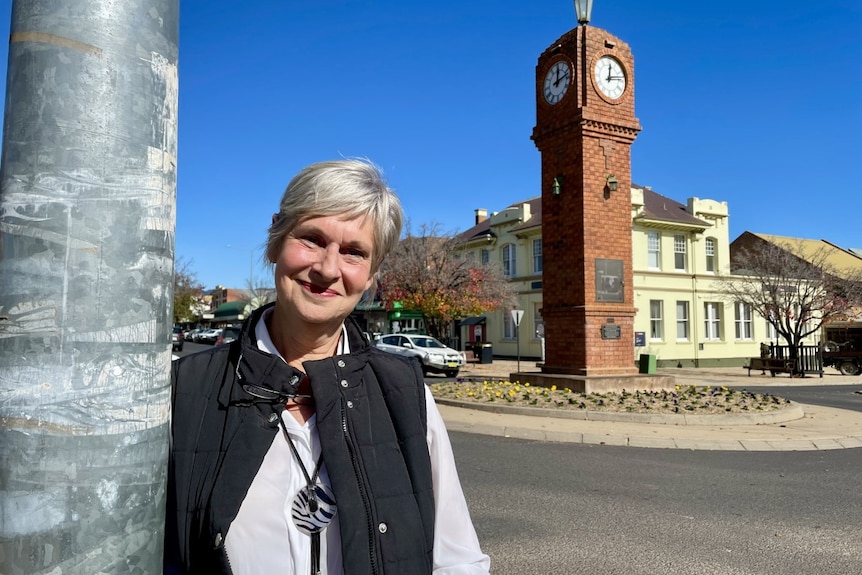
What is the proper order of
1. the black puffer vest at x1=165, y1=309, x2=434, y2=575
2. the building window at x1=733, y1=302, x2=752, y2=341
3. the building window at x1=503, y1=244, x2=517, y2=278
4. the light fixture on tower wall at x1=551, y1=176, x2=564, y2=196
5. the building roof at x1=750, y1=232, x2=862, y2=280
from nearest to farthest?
the black puffer vest at x1=165, y1=309, x2=434, y2=575 → the light fixture on tower wall at x1=551, y1=176, x2=564, y2=196 → the building window at x1=733, y1=302, x2=752, y2=341 → the building window at x1=503, y1=244, x2=517, y2=278 → the building roof at x1=750, y1=232, x2=862, y2=280

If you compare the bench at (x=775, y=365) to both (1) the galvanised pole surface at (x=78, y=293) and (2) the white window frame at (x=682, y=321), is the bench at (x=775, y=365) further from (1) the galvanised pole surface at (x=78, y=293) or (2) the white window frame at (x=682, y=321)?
(1) the galvanised pole surface at (x=78, y=293)

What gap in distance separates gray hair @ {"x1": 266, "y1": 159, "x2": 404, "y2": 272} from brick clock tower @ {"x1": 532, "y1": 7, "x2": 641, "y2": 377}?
12.8m

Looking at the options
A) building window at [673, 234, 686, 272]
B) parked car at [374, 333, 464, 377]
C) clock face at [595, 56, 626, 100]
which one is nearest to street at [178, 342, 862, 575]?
clock face at [595, 56, 626, 100]

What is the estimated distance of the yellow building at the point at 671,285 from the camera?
33906 millimetres

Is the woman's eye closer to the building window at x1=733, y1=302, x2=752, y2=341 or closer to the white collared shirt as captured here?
the white collared shirt

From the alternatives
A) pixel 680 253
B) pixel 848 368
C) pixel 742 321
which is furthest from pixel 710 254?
pixel 848 368

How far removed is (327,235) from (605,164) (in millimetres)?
13994

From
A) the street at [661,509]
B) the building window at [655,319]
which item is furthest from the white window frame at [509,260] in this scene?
the street at [661,509]

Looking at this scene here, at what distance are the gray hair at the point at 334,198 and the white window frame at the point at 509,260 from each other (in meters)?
37.1

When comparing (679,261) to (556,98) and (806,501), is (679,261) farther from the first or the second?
(806,501)

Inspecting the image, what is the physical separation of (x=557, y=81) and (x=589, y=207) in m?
3.40

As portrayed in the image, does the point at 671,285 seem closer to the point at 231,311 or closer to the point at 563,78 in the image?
the point at 563,78

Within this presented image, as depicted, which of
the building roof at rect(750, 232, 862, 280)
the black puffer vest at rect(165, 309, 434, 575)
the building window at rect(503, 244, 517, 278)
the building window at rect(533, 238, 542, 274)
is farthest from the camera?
the building roof at rect(750, 232, 862, 280)

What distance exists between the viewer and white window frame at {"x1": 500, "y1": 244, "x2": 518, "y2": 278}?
1535 inches
